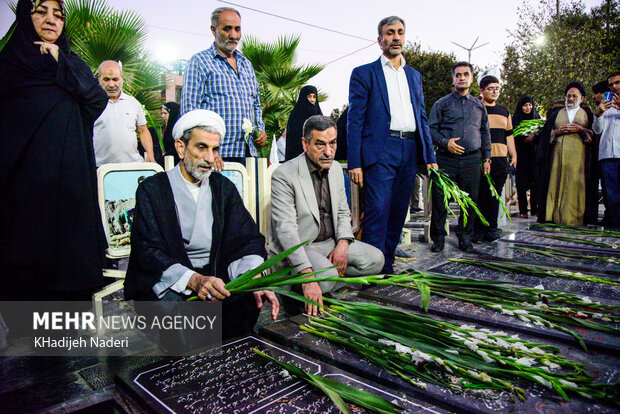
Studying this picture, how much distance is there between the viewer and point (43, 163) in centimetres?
247

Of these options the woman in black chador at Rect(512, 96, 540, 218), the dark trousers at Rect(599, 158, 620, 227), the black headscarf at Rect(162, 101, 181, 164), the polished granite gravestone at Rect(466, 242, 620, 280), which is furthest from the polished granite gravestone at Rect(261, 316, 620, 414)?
the woman in black chador at Rect(512, 96, 540, 218)

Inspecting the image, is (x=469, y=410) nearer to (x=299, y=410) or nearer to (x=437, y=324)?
(x=437, y=324)

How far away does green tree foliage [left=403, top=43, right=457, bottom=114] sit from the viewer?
19609 mm

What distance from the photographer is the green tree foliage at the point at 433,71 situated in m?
19.6

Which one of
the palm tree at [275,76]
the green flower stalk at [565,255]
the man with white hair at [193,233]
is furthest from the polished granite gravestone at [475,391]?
the palm tree at [275,76]

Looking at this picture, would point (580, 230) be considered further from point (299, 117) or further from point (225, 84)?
point (225, 84)

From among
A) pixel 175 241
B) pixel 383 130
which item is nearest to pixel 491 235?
pixel 383 130

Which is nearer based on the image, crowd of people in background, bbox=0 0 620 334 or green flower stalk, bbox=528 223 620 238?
crowd of people in background, bbox=0 0 620 334

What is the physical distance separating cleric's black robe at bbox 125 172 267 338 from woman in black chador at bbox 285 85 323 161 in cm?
290

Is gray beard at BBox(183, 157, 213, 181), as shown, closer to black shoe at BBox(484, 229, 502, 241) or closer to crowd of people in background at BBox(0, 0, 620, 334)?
crowd of people in background at BBox(0, 0, 620, 334)

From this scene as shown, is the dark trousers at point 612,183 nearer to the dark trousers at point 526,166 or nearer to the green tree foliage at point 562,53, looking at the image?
the dark trousers at point 526,166

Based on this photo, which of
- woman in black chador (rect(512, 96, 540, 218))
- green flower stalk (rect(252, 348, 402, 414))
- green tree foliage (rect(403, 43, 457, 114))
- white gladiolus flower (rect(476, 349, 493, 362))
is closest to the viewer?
green flower stalk (rect(252, 348, 402, 414))

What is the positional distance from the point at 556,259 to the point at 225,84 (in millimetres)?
3528

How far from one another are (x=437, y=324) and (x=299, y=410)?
781mm
